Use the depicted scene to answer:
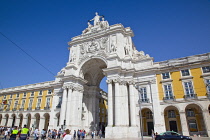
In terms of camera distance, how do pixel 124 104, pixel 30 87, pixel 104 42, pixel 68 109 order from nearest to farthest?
1. pixel 124 104
2. pixel 68 109
3. pixel 104 42
4. pixel 30 87

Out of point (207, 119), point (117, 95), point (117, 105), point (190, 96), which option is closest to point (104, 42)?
point (117, 95)

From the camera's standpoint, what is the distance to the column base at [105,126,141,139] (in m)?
23.2

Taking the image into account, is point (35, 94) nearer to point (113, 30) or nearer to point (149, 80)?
point (113, 30)

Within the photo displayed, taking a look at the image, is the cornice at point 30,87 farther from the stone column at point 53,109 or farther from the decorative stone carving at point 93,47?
the decorative stone carving at point 93,47

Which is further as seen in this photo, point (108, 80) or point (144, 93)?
point (108, 80)

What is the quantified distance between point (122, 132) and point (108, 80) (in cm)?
900

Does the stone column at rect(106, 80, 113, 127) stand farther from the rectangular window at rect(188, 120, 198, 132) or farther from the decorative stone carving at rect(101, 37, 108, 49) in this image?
the rectangular window at rect(188, 120, 198, 132)

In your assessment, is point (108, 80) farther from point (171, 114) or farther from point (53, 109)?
point (53, 109)

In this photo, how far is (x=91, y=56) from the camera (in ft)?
106

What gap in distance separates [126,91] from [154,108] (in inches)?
215

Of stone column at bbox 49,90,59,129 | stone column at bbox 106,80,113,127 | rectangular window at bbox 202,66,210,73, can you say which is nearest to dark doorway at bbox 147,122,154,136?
stone column at bbox 106,80,113,127

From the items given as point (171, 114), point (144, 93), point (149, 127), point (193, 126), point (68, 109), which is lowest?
point (149, 127)

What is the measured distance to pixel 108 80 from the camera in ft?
89.6

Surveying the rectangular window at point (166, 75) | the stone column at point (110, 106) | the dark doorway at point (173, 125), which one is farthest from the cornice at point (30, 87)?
the dark doorway at point (173, 125)
